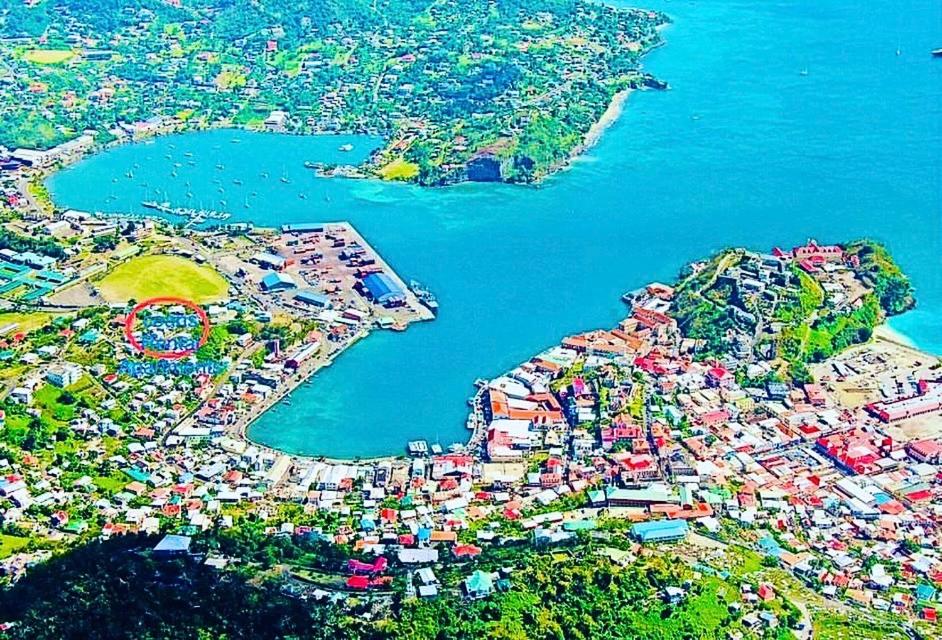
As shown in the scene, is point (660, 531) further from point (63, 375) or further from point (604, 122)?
point (604, 122)

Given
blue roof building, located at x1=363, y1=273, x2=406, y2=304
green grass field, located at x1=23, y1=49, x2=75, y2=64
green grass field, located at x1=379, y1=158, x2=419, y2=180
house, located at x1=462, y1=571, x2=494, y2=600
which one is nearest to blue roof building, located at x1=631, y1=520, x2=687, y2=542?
house, located at x1=462, y1=571, x2=494, y2=600

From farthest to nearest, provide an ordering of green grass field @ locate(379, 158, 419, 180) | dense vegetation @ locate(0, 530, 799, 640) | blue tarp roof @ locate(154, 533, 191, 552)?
1. green grass field @ locate(379, 158, 419, 180)
2. blue tarp roof @ locate(154, 533, 191, 552)
3. dense vegetation @ locate(0, 530, 799, 640)

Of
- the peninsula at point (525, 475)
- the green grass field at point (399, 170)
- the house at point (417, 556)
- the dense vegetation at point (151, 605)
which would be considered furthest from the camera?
the green grass field at point (399, 170)

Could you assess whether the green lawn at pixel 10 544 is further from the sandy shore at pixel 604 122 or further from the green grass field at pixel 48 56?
the green grass field at pixel 48 56

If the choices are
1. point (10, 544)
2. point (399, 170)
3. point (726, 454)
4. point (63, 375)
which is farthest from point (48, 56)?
point (726, 454)

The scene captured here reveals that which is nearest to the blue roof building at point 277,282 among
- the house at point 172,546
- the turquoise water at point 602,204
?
the turquoise water at point 602,204

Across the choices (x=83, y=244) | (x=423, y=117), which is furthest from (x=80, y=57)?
(x=83, y=244)

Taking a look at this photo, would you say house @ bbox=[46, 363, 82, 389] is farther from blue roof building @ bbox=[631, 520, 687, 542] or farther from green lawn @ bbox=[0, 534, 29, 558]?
blue roof building @ bbox=[631, 520, 687, 542]
